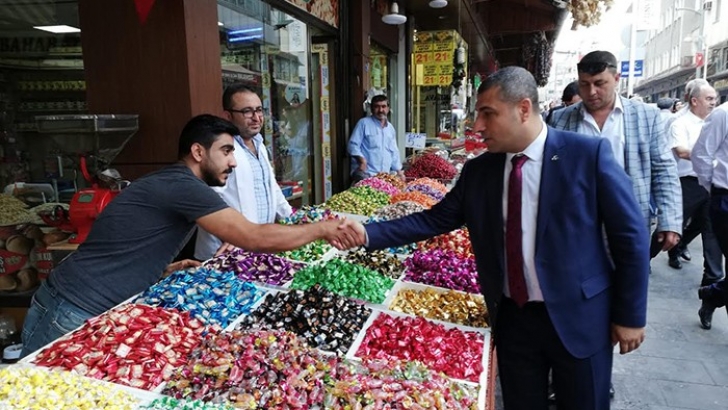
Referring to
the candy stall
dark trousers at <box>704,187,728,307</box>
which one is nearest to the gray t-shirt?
the candy stall

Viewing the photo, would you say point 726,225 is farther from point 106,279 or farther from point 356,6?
point 356,6

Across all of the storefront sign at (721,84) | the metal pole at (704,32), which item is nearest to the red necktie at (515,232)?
the storefront sign at (721,84)

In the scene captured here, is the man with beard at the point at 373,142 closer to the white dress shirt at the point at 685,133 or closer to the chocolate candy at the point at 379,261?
the white dress shirt at the point at 685,133

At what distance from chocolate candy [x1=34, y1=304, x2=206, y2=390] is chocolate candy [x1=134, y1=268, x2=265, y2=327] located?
0.39ft

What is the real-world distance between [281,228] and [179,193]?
41cm

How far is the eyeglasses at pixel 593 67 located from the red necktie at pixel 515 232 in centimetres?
108

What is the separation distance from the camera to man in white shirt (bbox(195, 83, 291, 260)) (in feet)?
9.86

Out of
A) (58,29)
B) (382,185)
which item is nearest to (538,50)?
(382,185)

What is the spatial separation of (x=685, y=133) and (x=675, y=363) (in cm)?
292

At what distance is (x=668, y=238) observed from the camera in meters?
2.65

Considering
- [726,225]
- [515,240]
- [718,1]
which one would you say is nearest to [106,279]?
[515,240]

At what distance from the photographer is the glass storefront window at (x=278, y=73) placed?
4.54 metres

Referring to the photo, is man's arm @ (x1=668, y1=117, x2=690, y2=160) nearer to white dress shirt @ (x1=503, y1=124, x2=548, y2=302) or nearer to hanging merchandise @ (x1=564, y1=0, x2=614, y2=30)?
hanging merchandise @ (x1=564, y1=0, x2=614, y2=30)

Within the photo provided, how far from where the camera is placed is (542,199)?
5.48 feet
